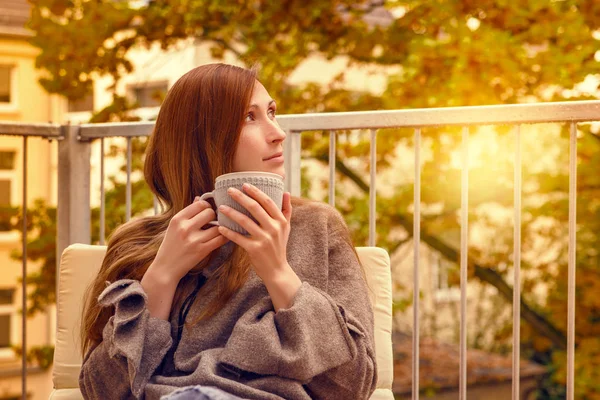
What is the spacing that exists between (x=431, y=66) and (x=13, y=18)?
32.9 ft

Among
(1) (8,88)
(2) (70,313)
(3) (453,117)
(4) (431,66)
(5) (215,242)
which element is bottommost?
(2) (70,313)

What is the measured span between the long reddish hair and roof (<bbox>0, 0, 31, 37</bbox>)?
11966 mm

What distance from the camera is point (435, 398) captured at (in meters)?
8.06

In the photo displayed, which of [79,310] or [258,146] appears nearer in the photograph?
[258,146]

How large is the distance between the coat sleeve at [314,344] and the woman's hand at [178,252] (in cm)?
15

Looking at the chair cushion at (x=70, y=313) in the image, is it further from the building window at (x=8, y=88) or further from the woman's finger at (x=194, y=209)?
the building window at (x=8, y=88)

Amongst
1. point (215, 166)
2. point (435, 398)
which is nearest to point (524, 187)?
point (435, 398)

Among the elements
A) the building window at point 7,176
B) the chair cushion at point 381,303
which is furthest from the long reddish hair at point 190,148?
the building window at point 7,176

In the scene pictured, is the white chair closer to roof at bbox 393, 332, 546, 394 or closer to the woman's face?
the woman's face

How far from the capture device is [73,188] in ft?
9.05

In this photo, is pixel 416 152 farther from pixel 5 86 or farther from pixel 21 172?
pixel 5 86

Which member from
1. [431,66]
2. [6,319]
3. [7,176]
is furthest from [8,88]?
[431,66]

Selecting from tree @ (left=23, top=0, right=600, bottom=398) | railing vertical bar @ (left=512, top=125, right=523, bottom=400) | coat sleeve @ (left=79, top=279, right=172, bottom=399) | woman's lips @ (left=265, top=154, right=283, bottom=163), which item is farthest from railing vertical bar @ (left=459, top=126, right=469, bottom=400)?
tree @ (left=23, top=0, right=600, bottom=398)

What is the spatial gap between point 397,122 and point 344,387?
89 centimetres
